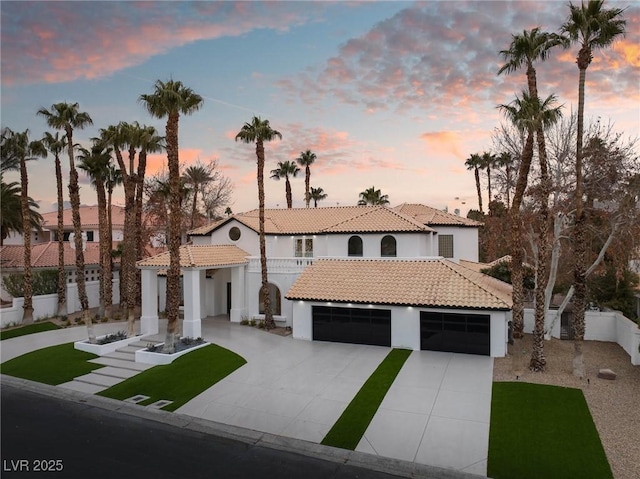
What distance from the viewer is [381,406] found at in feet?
48.8

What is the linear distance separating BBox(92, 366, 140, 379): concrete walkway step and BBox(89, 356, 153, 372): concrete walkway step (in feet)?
0.83

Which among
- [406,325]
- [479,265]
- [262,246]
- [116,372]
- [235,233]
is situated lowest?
[116,372]

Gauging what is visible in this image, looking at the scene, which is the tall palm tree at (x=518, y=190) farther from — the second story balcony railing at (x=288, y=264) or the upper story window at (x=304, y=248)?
the upper story window at (x=304, y=248)

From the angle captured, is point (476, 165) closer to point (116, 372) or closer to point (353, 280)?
point (353, 280)

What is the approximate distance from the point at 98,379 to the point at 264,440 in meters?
10.1

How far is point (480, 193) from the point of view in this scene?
5531 cm

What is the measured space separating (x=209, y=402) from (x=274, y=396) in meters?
2.50

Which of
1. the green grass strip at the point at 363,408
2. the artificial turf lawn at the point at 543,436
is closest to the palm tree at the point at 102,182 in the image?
the green grass strip at the point at 363,408

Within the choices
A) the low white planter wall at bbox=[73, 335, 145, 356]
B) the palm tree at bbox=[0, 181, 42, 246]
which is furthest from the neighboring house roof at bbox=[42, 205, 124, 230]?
the low white planter wall at bbox=[73, 335, 145, 356]

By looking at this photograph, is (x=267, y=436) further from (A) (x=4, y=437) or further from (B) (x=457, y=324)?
(B) (x=457, y=324)

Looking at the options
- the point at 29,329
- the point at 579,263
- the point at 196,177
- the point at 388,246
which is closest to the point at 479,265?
the point at 388,246

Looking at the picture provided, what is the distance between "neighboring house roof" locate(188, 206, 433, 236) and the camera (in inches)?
1058

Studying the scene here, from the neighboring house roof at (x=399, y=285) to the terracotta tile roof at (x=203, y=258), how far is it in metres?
5.34

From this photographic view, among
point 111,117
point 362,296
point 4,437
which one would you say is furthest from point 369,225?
point 4,437
